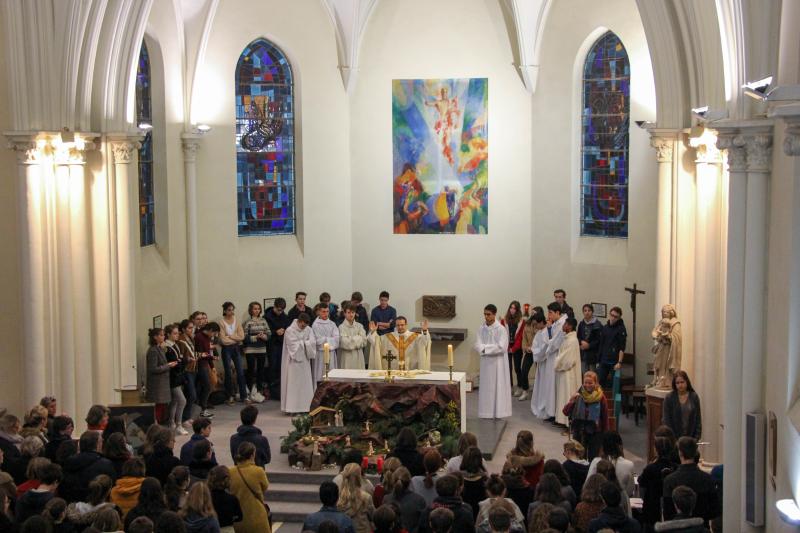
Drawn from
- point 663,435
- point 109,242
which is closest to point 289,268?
point 109,242

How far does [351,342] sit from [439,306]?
12.4ft

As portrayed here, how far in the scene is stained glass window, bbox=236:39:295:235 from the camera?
68.6ft

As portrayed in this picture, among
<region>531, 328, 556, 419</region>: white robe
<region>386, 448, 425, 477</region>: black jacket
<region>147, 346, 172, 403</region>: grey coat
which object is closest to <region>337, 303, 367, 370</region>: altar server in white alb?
<region>531, 328, 556, 419</region>: white robe

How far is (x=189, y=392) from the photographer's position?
1706 cm

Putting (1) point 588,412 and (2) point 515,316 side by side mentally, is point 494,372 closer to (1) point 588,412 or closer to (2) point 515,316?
(2) point 515,316

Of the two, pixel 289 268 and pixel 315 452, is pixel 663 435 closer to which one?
pixel 315 452

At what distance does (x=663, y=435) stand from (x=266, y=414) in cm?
866

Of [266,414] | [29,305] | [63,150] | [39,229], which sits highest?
[63,150]

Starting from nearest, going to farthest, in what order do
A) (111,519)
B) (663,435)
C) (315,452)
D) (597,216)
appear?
(111,519) < (663,435) < (315,452) < (597,216)

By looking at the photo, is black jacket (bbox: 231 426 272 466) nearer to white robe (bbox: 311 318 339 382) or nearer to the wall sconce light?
the wall sconce light

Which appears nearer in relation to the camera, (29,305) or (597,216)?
(29,305)

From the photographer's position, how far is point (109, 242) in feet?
53.4

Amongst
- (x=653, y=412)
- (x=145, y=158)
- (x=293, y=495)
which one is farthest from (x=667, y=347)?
(x=145, y=158)

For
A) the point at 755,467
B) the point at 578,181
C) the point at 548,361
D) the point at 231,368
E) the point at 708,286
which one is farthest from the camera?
the point at 578,181
